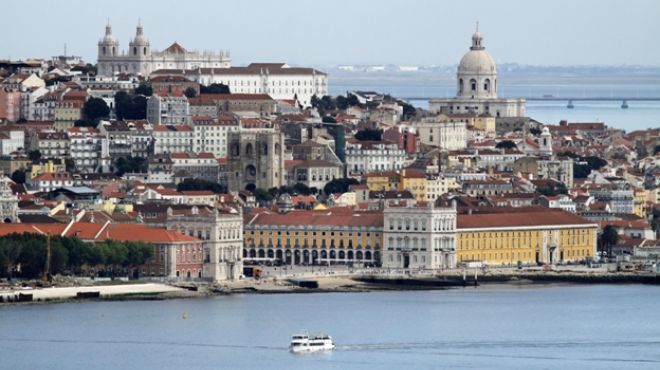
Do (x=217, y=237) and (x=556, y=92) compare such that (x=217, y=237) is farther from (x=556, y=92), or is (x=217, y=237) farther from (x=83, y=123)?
(x=556, y=92)

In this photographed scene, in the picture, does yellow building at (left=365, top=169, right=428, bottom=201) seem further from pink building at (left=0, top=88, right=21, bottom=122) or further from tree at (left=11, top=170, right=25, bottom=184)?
pink building at (left=0, top=88, right=21, bottom=122)

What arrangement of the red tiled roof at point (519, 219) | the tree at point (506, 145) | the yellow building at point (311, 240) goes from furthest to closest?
the tree at point (506, 145) → the red tiled roof at point (519, 219) → the yellow building at point (311, 240)

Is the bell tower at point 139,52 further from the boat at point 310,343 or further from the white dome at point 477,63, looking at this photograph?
the boat at point 310,343

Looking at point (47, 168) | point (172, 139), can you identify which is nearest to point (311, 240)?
point (47, 168)

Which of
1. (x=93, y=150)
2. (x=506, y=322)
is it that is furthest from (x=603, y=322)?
(x=93, y=150)

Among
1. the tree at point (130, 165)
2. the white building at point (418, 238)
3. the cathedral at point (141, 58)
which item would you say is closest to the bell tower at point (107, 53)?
the cathedral at point (141, 58)
